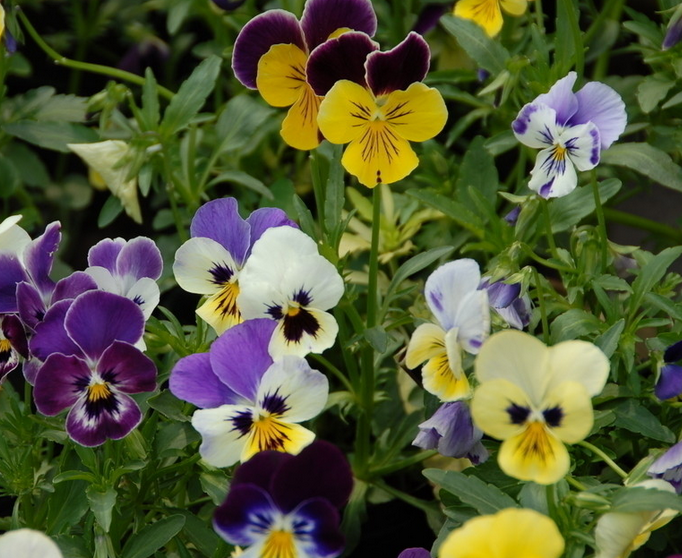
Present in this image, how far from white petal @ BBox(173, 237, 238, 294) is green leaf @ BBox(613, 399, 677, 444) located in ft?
1.26

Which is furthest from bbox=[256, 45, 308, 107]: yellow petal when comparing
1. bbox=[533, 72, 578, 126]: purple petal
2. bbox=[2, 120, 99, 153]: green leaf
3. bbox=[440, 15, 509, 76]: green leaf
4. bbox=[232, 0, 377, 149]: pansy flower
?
bbox=[2, 120, 99, 153]: green leaf

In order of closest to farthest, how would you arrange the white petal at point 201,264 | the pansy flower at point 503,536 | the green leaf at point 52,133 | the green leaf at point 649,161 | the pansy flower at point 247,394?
the pansy flower at point 503,536 < the pansy flower at point 247,394 < the white petal at point 201,264 < the green leaf at point 649,161 < the green leaf at point 52,133

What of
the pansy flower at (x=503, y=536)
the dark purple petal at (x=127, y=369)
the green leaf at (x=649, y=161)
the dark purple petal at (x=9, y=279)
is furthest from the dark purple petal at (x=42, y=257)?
the green leaf at (x=649, y=161)

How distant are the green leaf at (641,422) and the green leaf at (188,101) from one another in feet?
2.07

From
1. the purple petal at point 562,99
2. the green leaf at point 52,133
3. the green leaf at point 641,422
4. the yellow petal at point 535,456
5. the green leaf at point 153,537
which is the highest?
the purple petal at point 562,99

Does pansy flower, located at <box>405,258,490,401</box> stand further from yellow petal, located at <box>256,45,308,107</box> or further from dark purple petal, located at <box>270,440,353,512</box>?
yellow petal, located at <box>256,45,308,107</box>

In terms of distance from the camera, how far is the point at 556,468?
701 millimetres

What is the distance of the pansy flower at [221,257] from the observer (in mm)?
886

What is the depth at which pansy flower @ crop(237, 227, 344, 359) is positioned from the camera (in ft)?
2.65

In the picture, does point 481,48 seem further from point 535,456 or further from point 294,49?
point 535,456

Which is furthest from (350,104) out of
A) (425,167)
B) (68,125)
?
(68,125)

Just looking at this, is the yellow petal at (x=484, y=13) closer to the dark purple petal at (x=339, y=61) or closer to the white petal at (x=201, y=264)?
the dark purple petal at (x=339, y=61)

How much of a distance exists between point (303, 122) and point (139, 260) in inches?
8.4

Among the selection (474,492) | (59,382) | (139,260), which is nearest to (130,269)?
(139,260)
